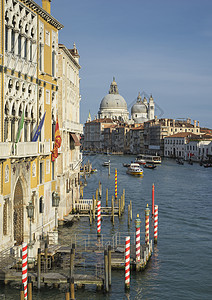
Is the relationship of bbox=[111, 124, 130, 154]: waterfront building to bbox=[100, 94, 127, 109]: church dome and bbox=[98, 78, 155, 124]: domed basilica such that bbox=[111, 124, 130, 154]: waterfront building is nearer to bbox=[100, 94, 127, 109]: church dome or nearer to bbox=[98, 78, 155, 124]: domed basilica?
bbox=[98, 78, 155, 124]: domed basilica

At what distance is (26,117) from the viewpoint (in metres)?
15.0

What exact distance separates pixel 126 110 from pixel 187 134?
81865 millimetres

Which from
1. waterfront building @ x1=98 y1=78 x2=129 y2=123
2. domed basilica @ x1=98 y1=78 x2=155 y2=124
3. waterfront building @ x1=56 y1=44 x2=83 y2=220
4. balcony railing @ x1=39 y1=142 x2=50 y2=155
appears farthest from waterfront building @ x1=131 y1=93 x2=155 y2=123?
balcony railing @ x1=39 y1=142 x2=50 y2=155

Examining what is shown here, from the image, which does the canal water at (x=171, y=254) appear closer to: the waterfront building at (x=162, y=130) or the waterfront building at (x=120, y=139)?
the waterfront building at (x=162, y=130)

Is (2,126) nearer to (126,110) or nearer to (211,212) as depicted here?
(211,212)

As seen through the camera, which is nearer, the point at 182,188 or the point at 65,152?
the point at 65,152

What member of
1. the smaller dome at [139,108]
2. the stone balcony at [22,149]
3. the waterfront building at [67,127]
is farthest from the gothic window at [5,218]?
the smaller dome at [139,108]

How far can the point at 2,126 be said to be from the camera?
13.0m

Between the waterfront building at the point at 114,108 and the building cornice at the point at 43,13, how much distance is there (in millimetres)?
155616

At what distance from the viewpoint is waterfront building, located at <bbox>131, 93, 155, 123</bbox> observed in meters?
168

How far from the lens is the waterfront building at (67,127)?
804 inches

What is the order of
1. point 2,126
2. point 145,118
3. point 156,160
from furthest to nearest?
point 145,118, point 156,160, point 2,126

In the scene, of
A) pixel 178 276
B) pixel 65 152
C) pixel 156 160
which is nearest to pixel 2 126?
pixel 178 276

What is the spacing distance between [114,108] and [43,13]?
161m
